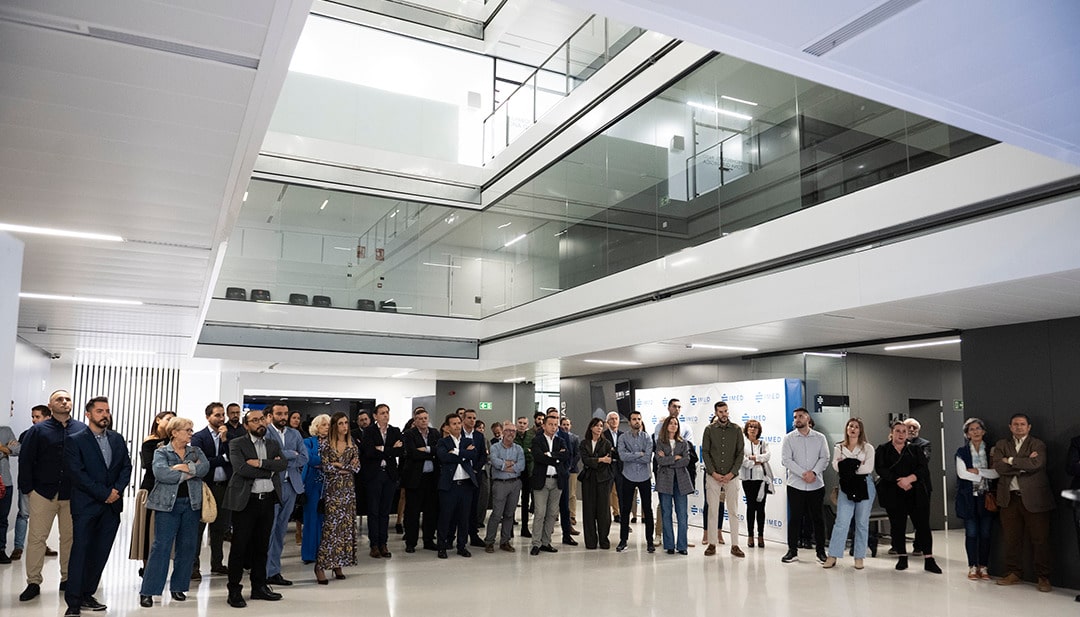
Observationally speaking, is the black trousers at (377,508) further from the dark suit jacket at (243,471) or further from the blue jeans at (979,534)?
the blue jeans at (979,534)

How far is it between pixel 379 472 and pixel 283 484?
2222 mm

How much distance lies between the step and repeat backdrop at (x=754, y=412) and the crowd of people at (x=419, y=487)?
0.71 feet

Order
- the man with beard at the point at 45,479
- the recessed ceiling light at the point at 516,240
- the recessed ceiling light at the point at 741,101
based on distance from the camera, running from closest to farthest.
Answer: the man with beard at the point at 45,479 < the recessed ceiling light at the point at 741,101 < the recessed ceiling light at the point at 516,240

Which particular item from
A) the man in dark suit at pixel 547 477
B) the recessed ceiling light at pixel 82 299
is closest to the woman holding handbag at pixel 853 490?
the man in dark suit at pixel 547 477

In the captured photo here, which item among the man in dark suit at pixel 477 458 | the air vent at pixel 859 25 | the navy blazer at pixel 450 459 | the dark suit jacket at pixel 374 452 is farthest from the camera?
the man in dark suit at pixel 477 458

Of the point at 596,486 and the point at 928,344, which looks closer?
the point at 928,344

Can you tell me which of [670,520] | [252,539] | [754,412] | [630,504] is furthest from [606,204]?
[252,539]

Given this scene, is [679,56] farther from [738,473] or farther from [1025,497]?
[1025,497]

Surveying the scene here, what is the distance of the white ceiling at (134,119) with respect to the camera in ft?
11.3

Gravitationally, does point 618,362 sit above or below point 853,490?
above

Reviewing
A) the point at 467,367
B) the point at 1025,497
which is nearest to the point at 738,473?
the point at 1025,497

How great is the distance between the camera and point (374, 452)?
1007 centimetres

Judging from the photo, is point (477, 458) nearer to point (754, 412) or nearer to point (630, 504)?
point (630, 504)

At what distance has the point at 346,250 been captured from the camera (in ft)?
51.5
